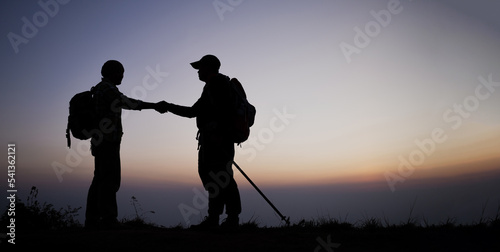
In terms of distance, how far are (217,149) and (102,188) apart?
1749 mm

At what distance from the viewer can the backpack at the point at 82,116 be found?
16.3 ft

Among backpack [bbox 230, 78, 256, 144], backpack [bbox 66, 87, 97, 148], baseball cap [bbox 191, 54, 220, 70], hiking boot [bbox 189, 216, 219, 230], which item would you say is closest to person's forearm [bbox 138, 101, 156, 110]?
backpack [bbox 66, 87, 97, 148]

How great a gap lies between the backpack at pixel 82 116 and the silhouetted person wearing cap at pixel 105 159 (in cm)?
8

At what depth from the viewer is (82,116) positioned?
4980 millimetres

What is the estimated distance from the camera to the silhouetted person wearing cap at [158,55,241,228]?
511 centimetres

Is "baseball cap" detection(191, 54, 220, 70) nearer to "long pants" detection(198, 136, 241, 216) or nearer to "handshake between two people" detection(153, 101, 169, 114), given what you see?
"handshake between two people" detection(153, 101, 169, 114)

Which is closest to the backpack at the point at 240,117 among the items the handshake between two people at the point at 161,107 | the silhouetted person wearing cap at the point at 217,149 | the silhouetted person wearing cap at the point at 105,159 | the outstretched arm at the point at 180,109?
the silhouetted person wearing cap at the point at 217,149

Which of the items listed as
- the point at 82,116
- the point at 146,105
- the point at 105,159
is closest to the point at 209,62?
the point at 146,105

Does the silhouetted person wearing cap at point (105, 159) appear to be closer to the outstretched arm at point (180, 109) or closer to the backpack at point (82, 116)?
the backpack at point (82, 116)

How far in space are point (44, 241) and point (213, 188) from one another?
2.19 meters

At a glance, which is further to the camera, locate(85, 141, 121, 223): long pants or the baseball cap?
the baseball cap

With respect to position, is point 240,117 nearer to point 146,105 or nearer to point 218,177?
point 218,177

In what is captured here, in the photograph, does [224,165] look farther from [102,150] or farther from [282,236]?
[102,150]

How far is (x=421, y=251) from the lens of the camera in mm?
3641
